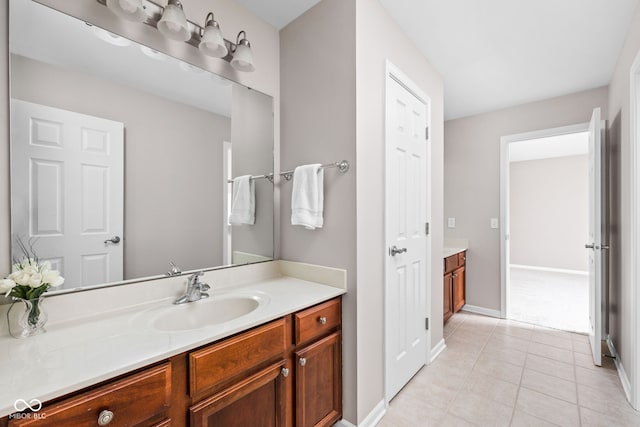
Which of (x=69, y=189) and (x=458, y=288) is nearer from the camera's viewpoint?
(x=69, y=189)

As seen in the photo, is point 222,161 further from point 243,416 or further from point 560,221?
point 560,221

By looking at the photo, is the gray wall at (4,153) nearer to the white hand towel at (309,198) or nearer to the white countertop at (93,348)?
the white countertop at (93,348)

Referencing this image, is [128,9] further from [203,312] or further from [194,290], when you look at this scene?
[203,312]

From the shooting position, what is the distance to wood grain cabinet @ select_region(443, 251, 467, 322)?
2969 mm

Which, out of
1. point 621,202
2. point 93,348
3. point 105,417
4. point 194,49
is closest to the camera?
point 105,417

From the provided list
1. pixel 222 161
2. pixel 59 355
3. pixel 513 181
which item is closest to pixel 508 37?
pixel 222 161

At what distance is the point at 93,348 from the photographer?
872 millimetres

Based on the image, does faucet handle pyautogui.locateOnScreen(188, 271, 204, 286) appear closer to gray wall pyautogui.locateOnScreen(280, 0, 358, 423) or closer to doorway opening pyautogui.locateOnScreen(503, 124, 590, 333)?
gray wall pyautogui.locateOnScreen(280, 0, 358, 423)

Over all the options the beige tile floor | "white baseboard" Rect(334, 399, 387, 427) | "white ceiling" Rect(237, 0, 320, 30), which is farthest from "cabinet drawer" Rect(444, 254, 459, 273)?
"white ceiling" Rect(237, 0, 320, 30)

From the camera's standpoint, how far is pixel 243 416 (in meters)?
1.08

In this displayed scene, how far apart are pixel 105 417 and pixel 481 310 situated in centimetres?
373

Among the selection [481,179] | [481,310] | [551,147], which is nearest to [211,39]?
[481,179]

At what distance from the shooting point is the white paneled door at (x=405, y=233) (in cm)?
178

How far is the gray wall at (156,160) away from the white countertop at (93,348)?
0.25 m
